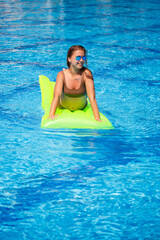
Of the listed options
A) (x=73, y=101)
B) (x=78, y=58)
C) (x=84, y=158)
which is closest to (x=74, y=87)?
(x=73, y=101)

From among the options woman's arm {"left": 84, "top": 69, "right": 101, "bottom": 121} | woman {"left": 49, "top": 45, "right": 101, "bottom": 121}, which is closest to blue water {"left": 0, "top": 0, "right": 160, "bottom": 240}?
woman's arm {"left": 84, "top": 69, "right": 101, "bottom": 121}

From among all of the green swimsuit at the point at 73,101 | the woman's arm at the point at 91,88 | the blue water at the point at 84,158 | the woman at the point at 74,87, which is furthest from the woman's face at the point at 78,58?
the blue water at the point at 84,158

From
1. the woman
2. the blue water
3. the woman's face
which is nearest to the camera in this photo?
the blue water

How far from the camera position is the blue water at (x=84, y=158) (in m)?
2.64

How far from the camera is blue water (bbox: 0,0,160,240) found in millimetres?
2637

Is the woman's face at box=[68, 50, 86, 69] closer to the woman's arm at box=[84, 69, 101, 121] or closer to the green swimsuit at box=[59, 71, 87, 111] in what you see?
the woman's arm at box=[84, 69, 101, 121]

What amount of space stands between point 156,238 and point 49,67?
4.85m

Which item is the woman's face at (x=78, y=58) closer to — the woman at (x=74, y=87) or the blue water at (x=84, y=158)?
the woman at (x=74, y=87)

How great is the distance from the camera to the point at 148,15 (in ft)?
41.4

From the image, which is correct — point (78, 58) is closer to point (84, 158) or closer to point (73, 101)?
point (73, 101)

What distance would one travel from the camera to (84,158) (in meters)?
3.50

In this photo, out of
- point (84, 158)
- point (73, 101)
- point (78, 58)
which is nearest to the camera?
point (84, 158)

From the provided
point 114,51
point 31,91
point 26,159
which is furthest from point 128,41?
point 26,159

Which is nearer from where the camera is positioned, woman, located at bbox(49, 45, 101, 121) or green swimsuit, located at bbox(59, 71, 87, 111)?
woman, located at bbox(49, 45, 101, 121)
